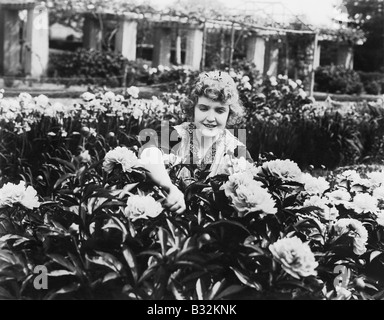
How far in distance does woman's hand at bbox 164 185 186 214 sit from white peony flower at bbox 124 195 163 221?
0.40 feet

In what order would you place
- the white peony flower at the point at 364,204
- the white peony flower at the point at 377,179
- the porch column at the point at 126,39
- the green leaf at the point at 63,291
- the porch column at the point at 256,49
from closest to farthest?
the green leaf at the point at 63,291 < the white peony flower at the point at 364,204 < the white peony flower at the point at 377,179 < the porch column at the point at 126,39 < the porch column at the point at 256,49

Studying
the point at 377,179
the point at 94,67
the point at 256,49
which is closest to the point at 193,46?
the point at 256,49

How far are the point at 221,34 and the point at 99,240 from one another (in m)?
15.5

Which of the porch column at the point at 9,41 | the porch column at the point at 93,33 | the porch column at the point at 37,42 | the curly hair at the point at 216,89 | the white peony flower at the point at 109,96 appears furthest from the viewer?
the porch column at the point at 93,33

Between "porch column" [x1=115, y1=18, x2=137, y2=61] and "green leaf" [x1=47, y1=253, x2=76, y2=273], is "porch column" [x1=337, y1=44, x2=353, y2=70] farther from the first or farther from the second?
"green leaf" [x1=47, y1=253, x2=76, y2=273]

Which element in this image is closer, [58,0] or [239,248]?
[239,248]

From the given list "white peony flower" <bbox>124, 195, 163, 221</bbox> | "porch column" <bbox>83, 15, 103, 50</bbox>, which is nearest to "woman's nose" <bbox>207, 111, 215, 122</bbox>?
"white peony flower" <bbox>124, 195, 163, 221</bbox>

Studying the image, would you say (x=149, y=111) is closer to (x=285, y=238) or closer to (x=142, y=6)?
(x=285, y=238)

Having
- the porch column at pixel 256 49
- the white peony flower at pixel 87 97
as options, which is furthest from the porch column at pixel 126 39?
the white peony flower at pixel 87 97

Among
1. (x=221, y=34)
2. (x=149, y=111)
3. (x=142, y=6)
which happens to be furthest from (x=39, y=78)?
(x=149, y=111)

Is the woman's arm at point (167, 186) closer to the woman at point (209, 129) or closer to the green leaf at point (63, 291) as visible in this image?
the woman at point (209, 129)

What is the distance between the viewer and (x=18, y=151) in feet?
14.0

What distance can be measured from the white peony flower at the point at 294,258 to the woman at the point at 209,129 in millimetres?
719

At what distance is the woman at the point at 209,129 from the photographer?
274cm
